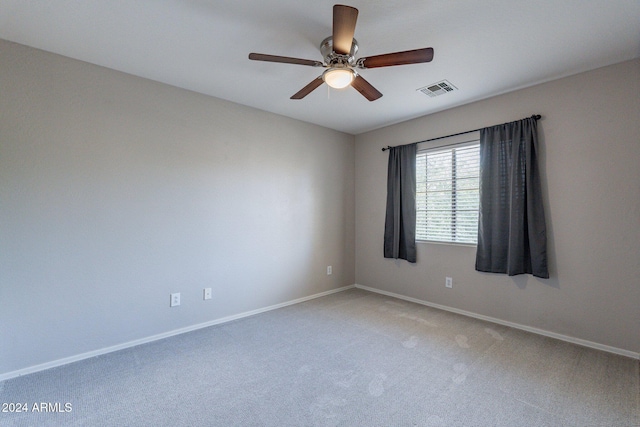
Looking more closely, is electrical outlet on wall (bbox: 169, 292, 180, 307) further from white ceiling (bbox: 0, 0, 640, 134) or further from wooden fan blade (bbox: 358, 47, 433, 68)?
wooden fan blade (bbox: 358, 47, 433, 68)

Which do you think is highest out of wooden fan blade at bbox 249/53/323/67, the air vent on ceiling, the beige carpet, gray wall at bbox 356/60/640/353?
the air vent on ceiling

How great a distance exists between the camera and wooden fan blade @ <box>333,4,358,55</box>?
1555 millimetres

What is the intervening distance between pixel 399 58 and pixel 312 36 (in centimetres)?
71

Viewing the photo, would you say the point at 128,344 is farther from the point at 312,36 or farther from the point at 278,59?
the point at 312,36

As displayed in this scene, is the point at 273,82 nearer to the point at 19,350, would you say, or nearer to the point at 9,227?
the point at 9,227

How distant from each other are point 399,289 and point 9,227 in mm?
4128

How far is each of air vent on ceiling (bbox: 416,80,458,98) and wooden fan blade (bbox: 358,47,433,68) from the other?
1206 mm

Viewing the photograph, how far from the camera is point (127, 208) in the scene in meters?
2.71

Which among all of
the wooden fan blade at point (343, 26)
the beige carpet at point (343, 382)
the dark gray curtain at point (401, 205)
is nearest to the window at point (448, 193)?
the dark gray curtain at point (401, 205)

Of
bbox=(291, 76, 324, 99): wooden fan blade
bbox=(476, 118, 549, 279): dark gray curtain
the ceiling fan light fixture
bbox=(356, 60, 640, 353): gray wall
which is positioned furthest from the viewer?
bbox=(476, 118, 549, 279): dark gray curtain

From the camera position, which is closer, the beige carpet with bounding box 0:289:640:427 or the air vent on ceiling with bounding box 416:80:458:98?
the beige carpet with bounding box 0:289:640:427

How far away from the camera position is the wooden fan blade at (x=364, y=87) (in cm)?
221

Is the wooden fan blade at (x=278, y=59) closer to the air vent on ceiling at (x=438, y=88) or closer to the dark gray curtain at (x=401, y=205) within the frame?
the air vent on ceiling at (x=438, y=88)

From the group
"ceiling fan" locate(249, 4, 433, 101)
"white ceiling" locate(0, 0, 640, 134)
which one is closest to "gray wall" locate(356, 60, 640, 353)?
"white ceiling" locate(0, 0, 640, 134)
